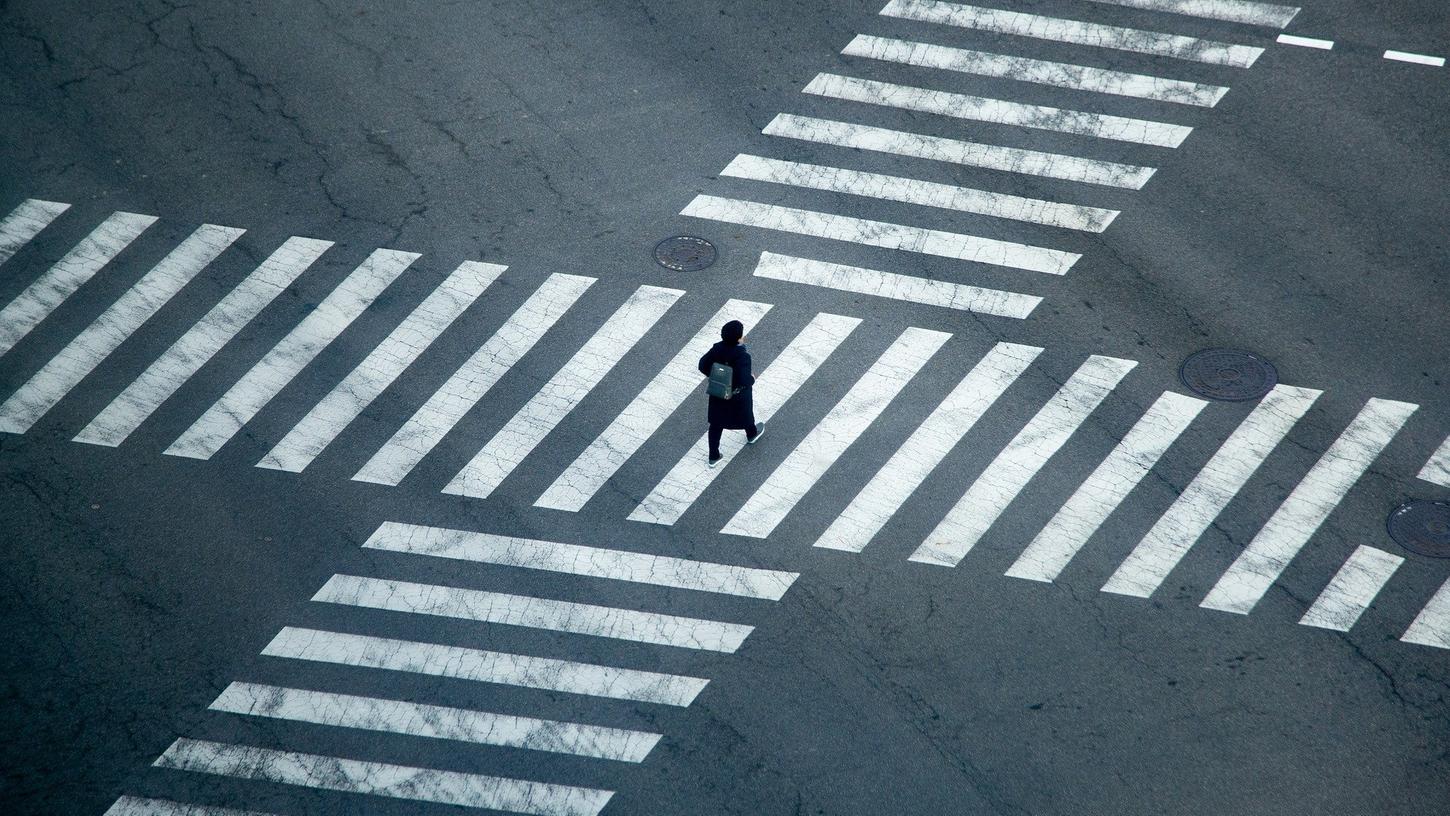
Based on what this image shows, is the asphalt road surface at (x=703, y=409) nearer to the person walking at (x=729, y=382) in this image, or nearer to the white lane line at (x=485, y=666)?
the white lane line at (x=485, y=666)

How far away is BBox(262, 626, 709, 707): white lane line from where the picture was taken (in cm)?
977

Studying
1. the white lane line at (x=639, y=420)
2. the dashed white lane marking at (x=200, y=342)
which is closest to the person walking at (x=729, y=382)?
the white lane line at (x=639, y=420)

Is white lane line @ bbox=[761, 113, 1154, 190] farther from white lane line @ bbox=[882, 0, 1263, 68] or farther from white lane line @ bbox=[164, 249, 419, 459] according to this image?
white lane line @ bbox=[164, 249, 419, 459]

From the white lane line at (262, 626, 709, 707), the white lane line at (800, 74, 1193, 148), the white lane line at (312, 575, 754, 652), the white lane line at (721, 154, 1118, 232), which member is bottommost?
the white lane line at (262, 626, 709, 707)

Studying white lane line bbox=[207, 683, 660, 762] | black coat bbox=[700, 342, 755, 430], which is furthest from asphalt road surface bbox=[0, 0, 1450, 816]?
black coat bbox=[700, 342, 755, 430]

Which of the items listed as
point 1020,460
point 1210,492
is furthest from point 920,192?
point 1210,492

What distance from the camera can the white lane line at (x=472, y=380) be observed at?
11.3m

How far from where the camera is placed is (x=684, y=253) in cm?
1300

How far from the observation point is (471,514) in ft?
35.8

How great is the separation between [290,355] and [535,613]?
371 centimetres

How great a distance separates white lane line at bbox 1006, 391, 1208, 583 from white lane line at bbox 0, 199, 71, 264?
970cm

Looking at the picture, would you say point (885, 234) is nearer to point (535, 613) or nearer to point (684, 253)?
point (684, 253)

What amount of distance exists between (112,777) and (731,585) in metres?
4.54

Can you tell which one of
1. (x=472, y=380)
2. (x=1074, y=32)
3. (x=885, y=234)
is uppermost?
(x=1074, y=32)
